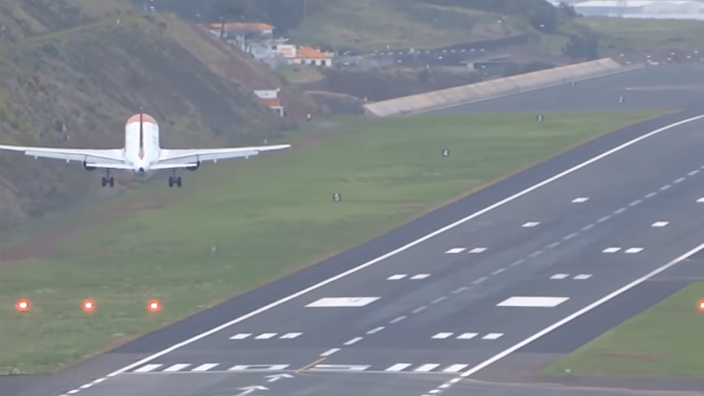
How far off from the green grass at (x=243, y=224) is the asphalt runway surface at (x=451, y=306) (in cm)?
281

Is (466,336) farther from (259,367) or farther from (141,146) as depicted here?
(141,146)

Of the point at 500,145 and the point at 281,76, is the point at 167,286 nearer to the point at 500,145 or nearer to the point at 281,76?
the point at 500,145

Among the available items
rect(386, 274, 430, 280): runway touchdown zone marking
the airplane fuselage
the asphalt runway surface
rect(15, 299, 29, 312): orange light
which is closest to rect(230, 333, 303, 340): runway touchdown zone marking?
the asphalt runway surface

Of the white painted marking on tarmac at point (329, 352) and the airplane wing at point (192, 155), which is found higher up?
the airplane wing at point (192, 155)

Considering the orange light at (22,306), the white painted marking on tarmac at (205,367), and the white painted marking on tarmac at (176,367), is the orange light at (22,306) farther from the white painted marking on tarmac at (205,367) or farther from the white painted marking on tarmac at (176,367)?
the white painted marking on tarmac at (205,367)

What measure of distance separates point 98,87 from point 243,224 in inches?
1514

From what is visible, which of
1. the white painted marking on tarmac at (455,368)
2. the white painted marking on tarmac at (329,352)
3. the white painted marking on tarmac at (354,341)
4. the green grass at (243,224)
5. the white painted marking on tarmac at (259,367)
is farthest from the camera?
the green grass at (243,224)

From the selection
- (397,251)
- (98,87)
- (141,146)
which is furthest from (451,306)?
(98,87)

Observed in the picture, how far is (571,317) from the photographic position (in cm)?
8144

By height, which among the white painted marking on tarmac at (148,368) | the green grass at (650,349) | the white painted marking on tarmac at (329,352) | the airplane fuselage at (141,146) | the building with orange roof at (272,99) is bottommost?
the white painted marking on tarmac at (148,368)

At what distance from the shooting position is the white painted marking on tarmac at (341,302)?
8578 centimetres

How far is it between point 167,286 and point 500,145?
201 ft

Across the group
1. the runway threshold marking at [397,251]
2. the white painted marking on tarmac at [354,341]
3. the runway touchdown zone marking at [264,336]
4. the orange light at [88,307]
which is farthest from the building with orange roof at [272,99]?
the white painted marking on tarmac at [354,341]

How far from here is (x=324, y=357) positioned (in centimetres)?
7344
